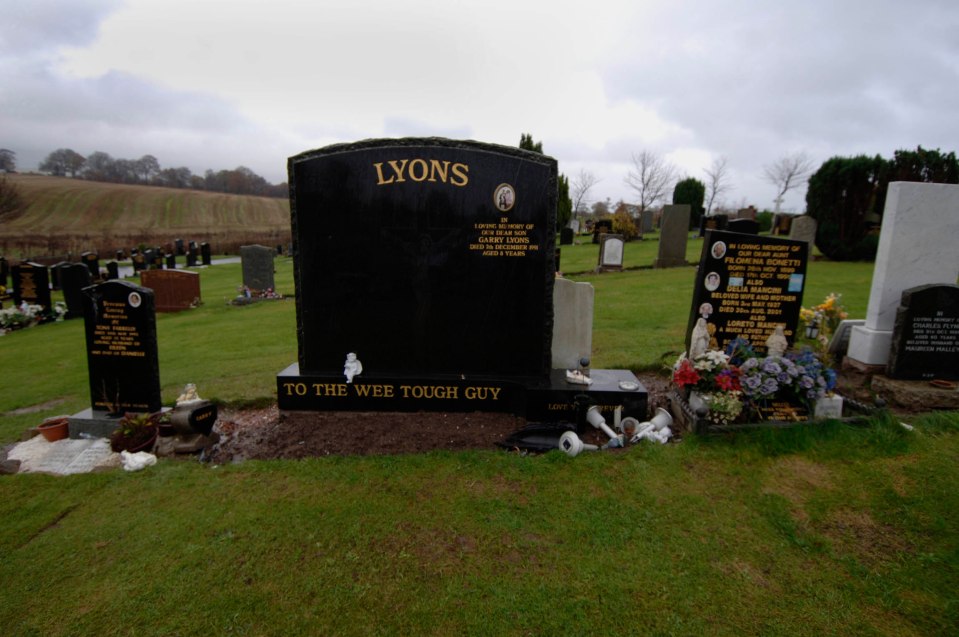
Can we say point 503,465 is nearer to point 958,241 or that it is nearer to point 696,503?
point 696,503

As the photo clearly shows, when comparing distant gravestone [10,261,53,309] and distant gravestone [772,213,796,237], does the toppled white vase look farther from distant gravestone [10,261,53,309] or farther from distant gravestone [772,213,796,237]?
distant gravestone [772,213,796,237]

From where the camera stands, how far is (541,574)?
319 cm

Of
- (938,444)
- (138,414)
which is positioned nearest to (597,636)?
(938,444)

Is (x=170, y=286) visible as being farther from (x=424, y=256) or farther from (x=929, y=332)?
(x=929, y=332)

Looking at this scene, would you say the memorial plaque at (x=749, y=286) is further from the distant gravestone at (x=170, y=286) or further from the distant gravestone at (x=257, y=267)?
the distant gravestone at (x=170, y=286)

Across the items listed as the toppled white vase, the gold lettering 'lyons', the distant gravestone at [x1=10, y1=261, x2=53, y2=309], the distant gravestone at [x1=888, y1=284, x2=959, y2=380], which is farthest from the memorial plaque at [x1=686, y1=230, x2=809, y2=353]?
the distant gravestone at [x1=10, y1=261, x2=53, y2=309]

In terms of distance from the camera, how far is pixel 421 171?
17.9 ft

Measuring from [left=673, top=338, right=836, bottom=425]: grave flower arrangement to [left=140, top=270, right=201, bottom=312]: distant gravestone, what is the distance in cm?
1470

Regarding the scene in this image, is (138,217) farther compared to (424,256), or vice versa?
(138,217)

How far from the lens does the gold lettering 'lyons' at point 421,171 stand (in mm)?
5430

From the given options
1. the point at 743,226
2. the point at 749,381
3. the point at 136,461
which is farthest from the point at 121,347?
the point at 743,226

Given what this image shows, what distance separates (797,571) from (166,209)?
3281 inches

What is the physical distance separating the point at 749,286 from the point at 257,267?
1470 cm

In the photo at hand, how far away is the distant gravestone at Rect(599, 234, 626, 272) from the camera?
1778 cm
